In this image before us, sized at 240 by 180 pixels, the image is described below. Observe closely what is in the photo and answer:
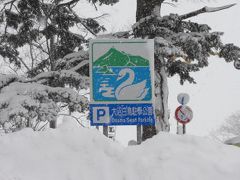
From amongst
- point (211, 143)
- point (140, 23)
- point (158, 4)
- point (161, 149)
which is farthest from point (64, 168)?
point (158, 4)

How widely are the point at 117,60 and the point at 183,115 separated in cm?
771

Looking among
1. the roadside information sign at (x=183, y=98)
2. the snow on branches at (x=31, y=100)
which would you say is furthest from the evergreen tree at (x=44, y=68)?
the roadside information sign at (x=183, y=98)

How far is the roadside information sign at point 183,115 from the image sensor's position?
55.6 feet

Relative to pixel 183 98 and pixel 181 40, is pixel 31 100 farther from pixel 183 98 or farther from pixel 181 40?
pixel 183 98

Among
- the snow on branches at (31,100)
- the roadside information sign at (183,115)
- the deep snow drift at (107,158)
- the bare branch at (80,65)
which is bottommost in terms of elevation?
the roadside information sign at (183,115)

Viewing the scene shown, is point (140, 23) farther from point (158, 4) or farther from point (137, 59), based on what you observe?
point (137, 59)

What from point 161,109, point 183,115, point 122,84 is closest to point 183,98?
point 183,115

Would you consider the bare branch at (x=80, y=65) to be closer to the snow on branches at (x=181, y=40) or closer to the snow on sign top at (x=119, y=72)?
the snow on branches at (x=181, y=40)

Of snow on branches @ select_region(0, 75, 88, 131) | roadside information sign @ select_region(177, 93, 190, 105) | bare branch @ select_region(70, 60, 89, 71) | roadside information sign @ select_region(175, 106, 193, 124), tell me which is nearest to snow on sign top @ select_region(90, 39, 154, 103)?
snow on branches @ select_region(0, 75, 88, 131)

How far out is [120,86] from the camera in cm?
966

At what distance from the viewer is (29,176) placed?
20.5 ft

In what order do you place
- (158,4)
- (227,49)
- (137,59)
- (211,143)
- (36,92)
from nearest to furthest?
(211,143) < (137,59) < (36,92) < (227,49) < (158,4)

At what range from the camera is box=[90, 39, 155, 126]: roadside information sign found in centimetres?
970

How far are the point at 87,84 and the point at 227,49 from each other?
150 inches
